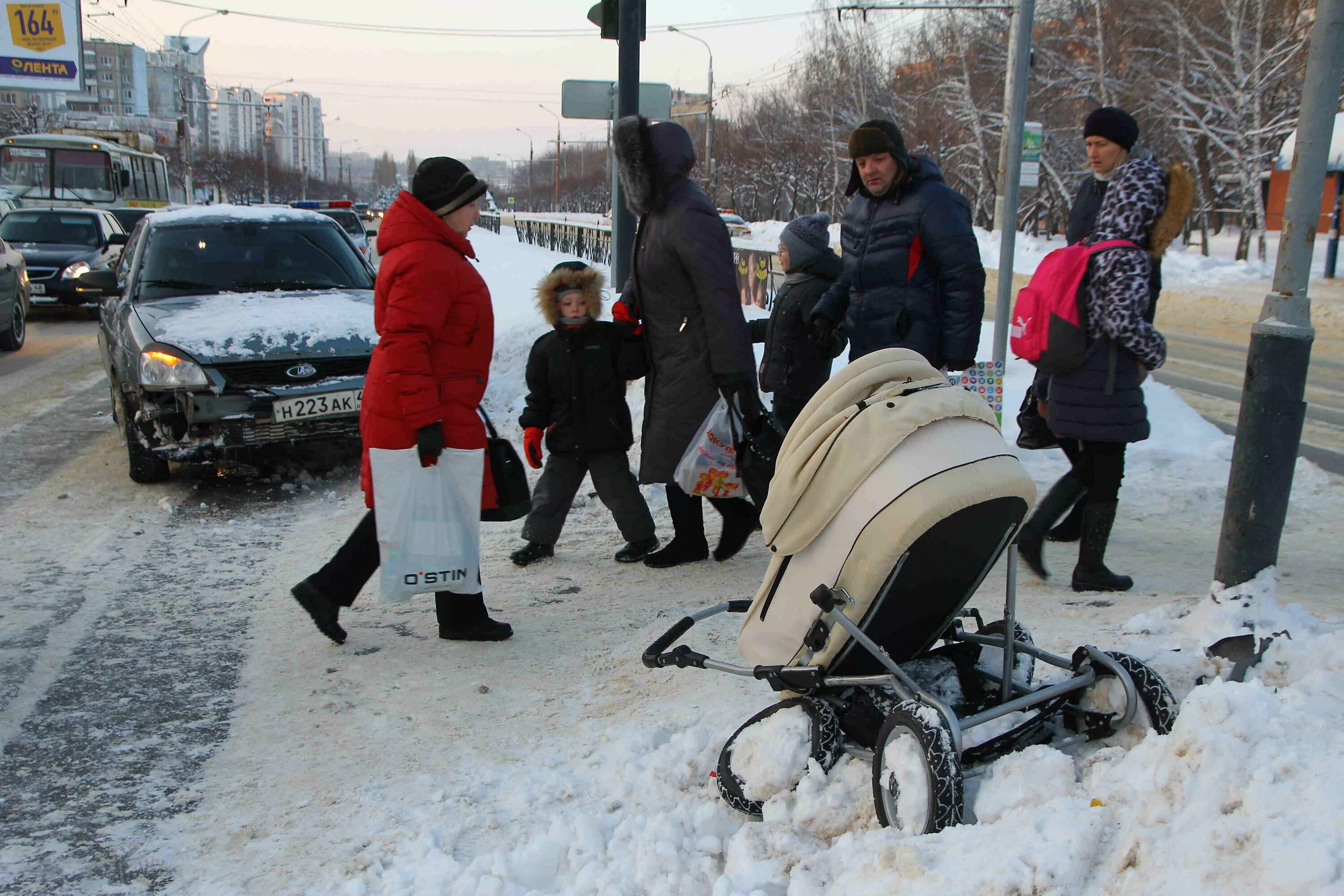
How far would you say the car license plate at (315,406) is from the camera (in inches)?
245

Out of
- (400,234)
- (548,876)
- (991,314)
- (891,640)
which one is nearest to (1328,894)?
(891,640)

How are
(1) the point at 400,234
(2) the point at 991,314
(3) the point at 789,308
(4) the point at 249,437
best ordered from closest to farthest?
(1) the point at 400,234, (3) the point at 789,308, (4) the point at 249,437, (2) the point at 991,314

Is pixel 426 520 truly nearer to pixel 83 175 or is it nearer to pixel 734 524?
pixel 734 524

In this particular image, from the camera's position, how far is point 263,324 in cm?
664

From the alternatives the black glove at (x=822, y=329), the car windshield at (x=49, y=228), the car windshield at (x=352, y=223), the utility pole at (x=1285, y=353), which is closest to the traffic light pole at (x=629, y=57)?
the black glove at (x=822, y=329)

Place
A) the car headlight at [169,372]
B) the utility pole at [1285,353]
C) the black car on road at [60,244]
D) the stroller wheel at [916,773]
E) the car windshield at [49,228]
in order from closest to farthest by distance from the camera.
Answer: the stroller wheel at [916,773], the utility pole at [1285,353], the car headlight at [169,372], the black car on road at [60,244], the car windshield at [49,228]

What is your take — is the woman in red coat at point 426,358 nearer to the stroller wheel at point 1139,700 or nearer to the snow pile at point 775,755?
the snow pile at point 775,755

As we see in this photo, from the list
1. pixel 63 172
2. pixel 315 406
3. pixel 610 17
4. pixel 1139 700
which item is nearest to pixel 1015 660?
pixel 1139 700

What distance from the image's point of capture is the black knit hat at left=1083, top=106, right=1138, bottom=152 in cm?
436

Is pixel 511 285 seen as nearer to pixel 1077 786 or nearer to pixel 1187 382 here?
pixel 1187 382

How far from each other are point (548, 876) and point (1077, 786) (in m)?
1.24

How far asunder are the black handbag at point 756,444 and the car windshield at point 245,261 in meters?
4.18

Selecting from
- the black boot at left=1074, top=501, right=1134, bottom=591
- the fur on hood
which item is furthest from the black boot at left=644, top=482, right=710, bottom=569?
the black boot at left=1074, top=501, right=1134, bottom=591

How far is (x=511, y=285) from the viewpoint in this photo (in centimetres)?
1667
